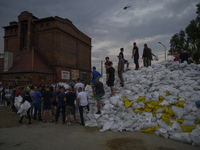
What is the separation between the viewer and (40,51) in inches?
750

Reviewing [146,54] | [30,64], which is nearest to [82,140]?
[146,54]

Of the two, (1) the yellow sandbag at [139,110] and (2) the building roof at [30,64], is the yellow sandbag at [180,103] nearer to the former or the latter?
(1) the yellow sandbag at [139,110]

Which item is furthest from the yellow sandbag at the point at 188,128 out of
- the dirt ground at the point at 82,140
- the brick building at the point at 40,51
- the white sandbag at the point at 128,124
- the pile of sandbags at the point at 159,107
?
the brick building at the point at 40,51

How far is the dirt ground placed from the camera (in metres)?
3.79

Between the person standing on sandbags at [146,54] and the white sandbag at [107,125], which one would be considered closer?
the white sandbag at [107,125]

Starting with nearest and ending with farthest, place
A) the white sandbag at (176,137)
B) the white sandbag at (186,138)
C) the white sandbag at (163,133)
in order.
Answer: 1. the white sandbag at (186,138)
2. the white sandbag at (176,137)
3. the white sandbag at (163,133)

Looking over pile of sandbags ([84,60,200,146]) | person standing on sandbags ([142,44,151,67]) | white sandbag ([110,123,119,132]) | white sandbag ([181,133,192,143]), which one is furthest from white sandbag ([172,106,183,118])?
person standing on sandbags ([142,44,151,67])

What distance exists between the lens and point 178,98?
5.36 m

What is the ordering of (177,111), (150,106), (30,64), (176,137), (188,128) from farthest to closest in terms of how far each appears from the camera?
(30,64) → (150,106) → (177,111) → (188,128) → (176,137)

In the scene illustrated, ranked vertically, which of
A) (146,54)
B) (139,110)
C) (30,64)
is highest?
(30,64)

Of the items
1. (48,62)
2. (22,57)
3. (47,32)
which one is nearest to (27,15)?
(47,32)

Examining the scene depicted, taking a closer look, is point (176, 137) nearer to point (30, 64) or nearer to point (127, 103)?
point (127, 103)

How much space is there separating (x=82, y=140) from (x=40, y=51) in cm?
1774

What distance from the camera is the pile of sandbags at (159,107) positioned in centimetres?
450
